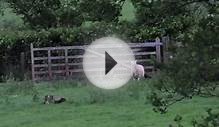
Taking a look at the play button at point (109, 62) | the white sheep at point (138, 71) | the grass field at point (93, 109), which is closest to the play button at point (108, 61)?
the play button at point (109, 62)

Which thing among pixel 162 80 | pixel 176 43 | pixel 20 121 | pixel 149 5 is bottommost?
pixel 20 121

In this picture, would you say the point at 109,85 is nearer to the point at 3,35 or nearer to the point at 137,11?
the point at 3,35

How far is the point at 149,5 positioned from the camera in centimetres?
418

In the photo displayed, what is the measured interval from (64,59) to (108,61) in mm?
1603

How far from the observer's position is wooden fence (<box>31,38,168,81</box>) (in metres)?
20.2

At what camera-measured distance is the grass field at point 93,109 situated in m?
10.2

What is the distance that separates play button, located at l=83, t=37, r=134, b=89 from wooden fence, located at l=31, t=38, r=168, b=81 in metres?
0.29

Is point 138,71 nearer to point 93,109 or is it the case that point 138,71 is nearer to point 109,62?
point 109,62

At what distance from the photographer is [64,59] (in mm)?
20641

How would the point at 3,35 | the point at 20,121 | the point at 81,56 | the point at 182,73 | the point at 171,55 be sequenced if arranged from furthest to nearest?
the point at 3,35 < the point at 81,56 < the point at 20,121 < the point at 171,55 < the point at 182,73

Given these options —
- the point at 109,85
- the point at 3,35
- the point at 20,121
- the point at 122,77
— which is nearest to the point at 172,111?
the point at 20,121

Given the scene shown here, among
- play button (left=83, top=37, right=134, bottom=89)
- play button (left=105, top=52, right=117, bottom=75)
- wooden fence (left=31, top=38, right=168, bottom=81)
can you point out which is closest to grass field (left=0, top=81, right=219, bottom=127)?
play button (left=83, top=37, right=134, bottom=89)

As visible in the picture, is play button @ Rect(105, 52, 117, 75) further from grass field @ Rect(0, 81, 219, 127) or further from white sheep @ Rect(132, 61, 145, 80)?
grass field @ Rect(0, 81, 219, 127)

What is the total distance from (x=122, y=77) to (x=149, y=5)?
588 inches
